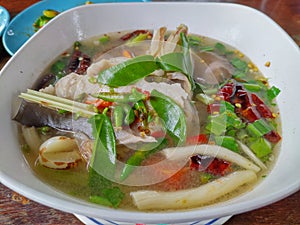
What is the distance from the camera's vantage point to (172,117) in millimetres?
1312

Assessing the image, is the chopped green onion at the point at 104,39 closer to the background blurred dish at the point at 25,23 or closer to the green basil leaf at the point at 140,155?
the background blurred dish at the point at 25,23

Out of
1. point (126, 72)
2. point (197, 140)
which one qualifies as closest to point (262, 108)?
point (197, 140)

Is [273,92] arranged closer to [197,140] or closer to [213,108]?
[213,108]

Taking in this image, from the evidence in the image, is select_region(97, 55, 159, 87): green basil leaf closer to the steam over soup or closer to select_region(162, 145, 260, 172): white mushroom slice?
the steam over soup

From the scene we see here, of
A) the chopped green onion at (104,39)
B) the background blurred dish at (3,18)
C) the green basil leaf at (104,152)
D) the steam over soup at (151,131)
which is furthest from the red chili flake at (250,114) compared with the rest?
the background blurred dish at (3,18)

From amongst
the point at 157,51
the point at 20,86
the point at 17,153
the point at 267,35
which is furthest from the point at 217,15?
the point at 17,153

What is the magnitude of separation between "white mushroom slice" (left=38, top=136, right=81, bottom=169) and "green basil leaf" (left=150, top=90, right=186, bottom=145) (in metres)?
0.31

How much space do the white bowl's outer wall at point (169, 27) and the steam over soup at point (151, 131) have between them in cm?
5

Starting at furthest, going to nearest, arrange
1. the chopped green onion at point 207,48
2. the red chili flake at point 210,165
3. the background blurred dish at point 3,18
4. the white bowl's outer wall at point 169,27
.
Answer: the background blurred dish at point 3,18, the chopped green onion at point 207,48, the red chili flake at point 210,165, the white bowl's outer wall at point 169,27

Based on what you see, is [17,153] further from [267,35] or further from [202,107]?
[267,35]

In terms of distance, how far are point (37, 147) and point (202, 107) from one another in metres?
0.62

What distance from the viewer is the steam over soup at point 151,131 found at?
1232 millimetres

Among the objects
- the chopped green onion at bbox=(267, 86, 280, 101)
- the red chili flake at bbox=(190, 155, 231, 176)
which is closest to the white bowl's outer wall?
the chopped green onion at bbox=(267, 86, 280, 101)

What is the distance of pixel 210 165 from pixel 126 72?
0.44m
